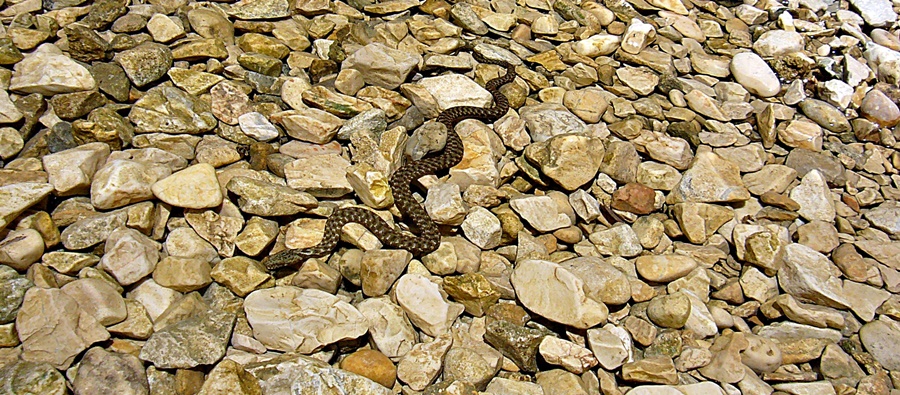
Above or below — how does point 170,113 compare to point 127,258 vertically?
above

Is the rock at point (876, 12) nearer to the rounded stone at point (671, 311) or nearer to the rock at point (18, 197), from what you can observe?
the rounded stone at point (671, 311)

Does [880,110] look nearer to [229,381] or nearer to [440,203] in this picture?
[440,203]

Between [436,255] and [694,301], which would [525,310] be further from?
[694,301]

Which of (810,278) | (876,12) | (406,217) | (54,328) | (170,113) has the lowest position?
(810,278)

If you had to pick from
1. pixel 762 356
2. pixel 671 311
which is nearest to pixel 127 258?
pixel 671 311

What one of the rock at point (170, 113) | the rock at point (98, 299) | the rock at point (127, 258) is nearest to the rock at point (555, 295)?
the rock at point (127, 258)

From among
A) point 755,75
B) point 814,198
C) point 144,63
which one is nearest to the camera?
point 814,198
